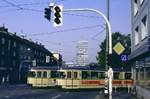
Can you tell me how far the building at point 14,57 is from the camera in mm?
99688

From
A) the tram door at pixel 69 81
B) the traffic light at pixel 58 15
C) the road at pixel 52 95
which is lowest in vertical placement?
the road at pixel 52 95

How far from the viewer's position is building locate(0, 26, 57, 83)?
3925 inches

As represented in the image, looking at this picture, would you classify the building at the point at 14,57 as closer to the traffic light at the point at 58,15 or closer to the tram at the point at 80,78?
the tram at the point at 80,78

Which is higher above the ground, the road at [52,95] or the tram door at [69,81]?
the tram door at [69,81]

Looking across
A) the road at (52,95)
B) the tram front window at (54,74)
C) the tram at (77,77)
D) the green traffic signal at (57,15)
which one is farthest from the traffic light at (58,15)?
the tram front window at (54,74)

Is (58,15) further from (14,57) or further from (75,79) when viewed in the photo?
(14,57)

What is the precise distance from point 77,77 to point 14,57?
5400 cm

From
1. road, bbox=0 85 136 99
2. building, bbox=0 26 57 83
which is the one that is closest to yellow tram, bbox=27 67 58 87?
road, bbox=0 85 136 99

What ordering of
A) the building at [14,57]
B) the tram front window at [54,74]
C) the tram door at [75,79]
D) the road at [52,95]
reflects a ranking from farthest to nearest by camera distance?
the building at [14,57] → the tram front window at [54,74] → the tram door at [75,79] → the road at [52,95]

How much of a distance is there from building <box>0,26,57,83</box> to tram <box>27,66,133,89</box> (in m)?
37.1

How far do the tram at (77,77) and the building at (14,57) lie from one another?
3710 centimetres

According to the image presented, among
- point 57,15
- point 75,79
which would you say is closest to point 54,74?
point 75,79

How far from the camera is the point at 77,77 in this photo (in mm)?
56125

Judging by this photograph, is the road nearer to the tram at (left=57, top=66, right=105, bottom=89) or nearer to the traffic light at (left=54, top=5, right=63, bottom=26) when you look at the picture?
the tram at (left=57, top=66, right=105, bottom=89)
